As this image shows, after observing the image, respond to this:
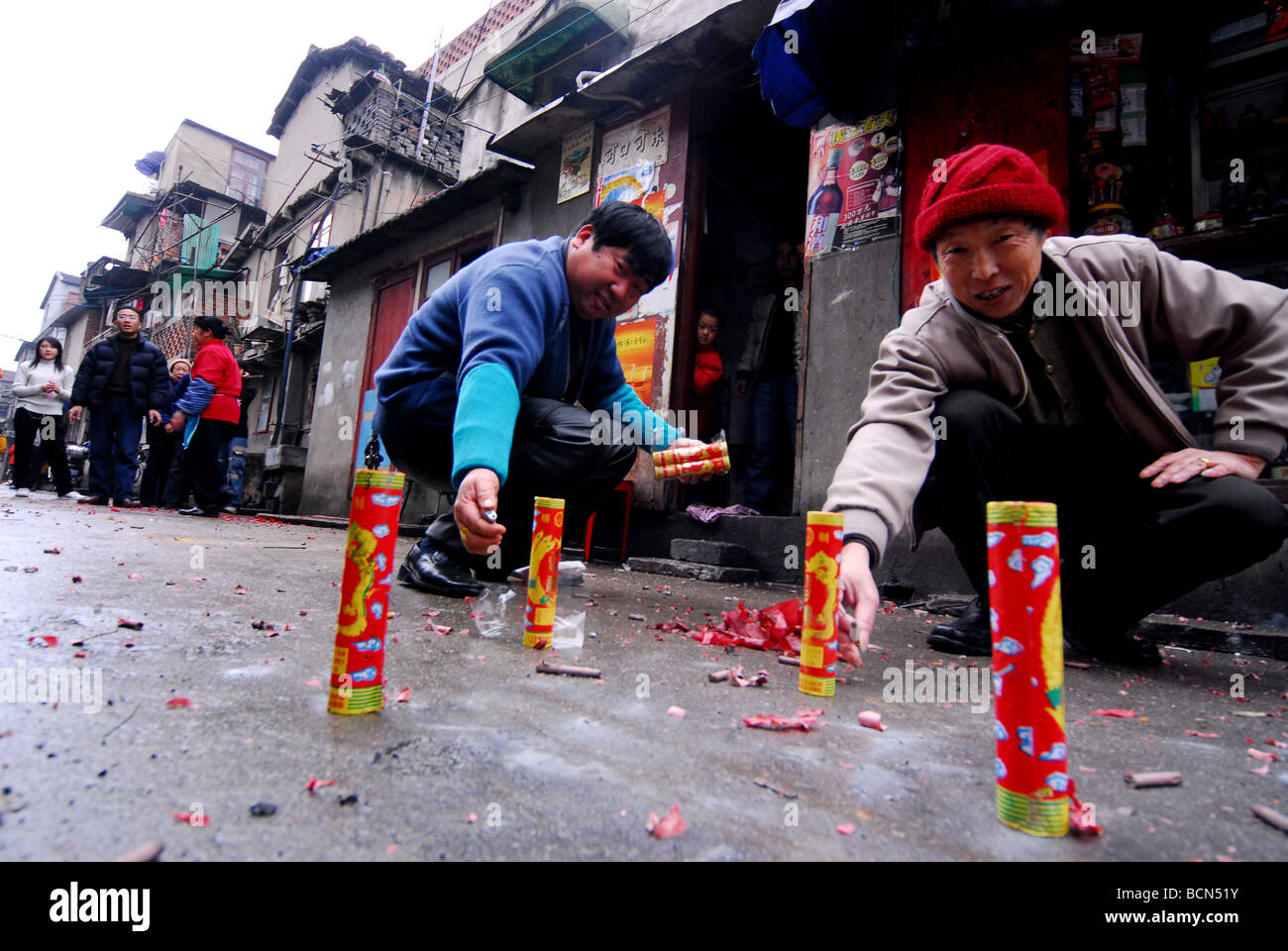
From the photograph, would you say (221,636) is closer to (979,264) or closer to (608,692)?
(608,692)

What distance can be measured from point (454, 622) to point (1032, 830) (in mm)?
1774

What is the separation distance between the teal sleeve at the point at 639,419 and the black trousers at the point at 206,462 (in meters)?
6.25

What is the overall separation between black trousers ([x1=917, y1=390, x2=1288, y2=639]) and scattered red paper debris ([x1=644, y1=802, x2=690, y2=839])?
5.17 feet

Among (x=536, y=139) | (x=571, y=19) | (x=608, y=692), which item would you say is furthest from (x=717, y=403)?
(x=608, y=692)

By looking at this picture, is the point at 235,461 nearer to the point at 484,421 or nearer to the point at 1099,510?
the point at 484,421

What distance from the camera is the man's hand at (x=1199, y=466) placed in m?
1.81

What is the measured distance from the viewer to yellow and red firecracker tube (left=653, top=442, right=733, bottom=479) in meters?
2.68

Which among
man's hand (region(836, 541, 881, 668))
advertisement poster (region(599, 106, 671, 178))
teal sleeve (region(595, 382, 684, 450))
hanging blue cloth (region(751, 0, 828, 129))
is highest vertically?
advertisement poster (region(599, 106, 671, 178))

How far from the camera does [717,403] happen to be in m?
7.11

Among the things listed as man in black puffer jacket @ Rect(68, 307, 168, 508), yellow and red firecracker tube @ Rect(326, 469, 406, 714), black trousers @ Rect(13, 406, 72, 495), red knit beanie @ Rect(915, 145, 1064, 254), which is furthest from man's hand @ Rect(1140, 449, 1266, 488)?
black trousers @ Rect(13, 406, 72, 495)

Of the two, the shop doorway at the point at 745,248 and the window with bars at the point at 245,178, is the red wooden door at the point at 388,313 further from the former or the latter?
the window with bars at the point at 245,178

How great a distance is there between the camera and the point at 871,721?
146cm

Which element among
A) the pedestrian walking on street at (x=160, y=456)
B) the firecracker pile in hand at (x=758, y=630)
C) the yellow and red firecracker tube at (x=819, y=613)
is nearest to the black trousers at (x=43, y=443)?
the pedestrian walking on street at (x=160, y=456)

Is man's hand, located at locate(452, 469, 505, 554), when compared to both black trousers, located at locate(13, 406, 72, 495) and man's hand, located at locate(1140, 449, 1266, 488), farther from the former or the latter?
black trousers, located at locate(13, 406, 72, 495)
